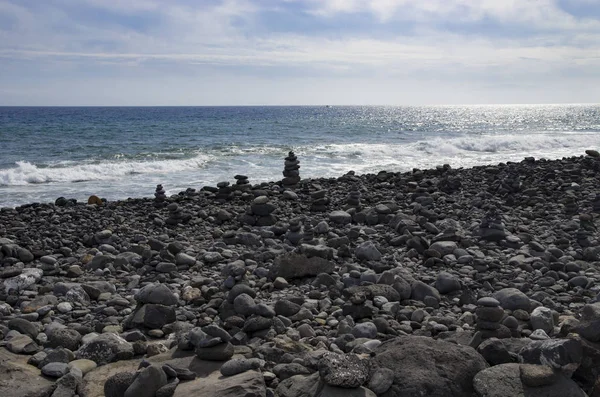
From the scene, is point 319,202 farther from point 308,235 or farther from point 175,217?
point 175,217

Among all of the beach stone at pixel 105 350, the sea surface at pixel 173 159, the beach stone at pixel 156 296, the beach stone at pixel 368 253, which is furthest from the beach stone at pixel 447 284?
the sea surface at pixel 173 159

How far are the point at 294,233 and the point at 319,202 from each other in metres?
2.73

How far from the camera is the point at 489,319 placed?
5133 mm

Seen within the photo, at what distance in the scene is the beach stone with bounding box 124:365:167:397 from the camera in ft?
13.5

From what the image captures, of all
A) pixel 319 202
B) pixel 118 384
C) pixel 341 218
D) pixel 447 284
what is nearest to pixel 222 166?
pixel 319 202

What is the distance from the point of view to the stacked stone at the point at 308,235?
907 centimetres

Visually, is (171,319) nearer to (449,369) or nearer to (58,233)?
(449,369)

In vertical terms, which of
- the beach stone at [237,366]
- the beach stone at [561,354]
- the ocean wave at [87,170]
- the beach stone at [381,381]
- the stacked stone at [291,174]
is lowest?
the ocean wave at [87,170]

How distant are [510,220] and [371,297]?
5656 mm

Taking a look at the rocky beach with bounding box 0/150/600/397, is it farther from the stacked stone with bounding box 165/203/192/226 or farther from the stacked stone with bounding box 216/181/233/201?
the stacked stone with bounding box 216/181/233/201

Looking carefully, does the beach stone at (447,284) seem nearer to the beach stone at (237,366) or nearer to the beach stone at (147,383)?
the beach stone at (237,366)

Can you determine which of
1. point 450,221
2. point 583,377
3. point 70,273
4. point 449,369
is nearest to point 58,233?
point 70,273

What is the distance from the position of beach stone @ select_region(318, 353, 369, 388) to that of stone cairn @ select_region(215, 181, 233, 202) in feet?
31.9

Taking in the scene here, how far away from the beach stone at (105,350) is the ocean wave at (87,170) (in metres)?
17.9
